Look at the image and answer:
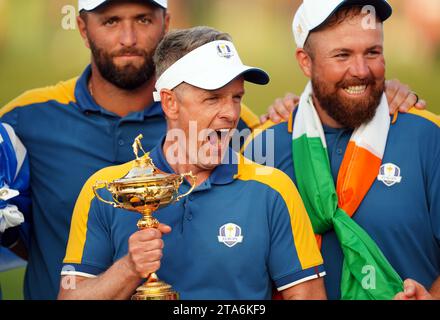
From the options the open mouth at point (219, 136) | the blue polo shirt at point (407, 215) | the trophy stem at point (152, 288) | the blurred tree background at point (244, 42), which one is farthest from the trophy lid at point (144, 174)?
the blurred tree background at point (244, 42)

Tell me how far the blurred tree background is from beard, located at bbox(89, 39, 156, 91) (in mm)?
1122

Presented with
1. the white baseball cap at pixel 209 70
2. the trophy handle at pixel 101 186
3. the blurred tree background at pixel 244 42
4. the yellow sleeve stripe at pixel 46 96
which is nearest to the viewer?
the trophy handle at pixel 101 186

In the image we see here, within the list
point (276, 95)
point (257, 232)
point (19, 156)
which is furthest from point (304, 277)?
point (276, 95)

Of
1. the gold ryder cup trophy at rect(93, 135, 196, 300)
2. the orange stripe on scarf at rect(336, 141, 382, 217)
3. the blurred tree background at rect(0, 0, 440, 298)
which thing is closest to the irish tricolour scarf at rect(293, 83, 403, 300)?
the orange stripe on scarf at rect(336, 141, 382, 217)

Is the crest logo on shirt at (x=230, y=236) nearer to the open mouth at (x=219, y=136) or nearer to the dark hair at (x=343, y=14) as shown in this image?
the open mouth at (x=219, y=136)

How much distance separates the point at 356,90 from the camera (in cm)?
412

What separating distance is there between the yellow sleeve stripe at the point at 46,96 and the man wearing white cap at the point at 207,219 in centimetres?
82

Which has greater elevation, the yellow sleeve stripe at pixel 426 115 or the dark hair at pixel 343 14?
the dark hair at pixel 343 14

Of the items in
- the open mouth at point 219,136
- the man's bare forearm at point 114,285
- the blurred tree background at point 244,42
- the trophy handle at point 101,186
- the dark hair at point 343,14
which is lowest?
the man's bare forearm at point 114,285

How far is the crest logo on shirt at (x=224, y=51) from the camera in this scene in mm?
3793

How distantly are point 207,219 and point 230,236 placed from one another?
101mm

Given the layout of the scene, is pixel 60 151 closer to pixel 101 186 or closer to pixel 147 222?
pixel 101 186

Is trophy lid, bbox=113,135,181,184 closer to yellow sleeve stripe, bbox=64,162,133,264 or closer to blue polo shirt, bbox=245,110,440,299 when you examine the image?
yellow sleeve stripe, bbox=64,162,133,264

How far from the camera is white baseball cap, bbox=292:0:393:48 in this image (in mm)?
4090
